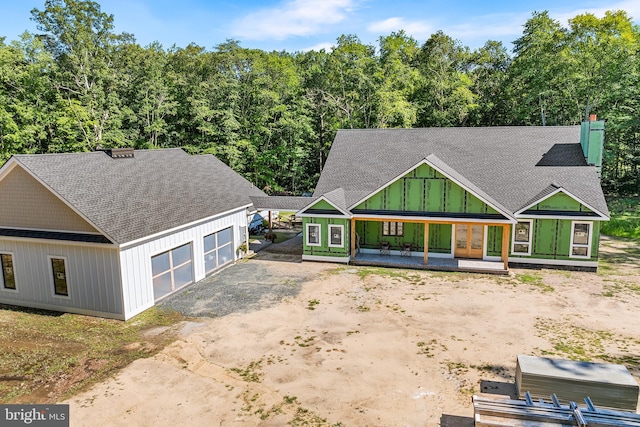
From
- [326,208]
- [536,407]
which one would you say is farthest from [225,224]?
[536,407]

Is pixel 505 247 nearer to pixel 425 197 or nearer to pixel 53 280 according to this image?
pixel 425 197

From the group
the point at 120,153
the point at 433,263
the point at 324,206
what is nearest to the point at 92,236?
the point at 120,153

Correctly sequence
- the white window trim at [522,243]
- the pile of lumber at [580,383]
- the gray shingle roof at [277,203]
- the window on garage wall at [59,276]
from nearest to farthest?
the pile of lumber at [580,383] < the window on garage wall at [59,276] < the white window trim at [522,243] < the gray shingle roof at [277,203]

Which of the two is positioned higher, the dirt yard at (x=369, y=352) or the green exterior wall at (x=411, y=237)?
the green exterior wall at (x=411, y=237)

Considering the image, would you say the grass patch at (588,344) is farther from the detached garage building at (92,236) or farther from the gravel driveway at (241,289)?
the detached garage building at (92,236)

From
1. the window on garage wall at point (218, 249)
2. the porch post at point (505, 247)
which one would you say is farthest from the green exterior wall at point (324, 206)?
the porch post at point (505, 247)

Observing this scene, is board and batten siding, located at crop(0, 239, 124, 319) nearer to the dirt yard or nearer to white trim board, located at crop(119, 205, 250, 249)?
white trim board, located at crop(119, 205, 250, 249)

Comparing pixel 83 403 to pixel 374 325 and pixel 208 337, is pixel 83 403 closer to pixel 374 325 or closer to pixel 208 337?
pixel 208 337
